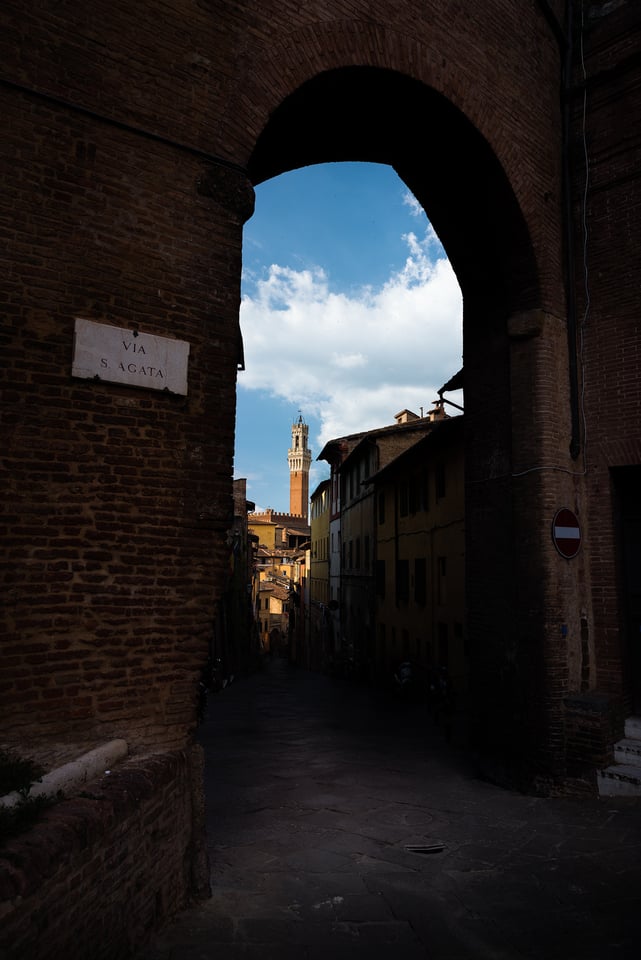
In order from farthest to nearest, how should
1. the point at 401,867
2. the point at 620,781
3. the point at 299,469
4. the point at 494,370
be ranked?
the point at 299,469 → the point at 494,370 → the point at 620,781 → the point at 401,867

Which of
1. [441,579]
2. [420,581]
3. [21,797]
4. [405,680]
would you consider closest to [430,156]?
[21,797]

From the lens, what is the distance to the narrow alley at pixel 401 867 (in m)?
3.94

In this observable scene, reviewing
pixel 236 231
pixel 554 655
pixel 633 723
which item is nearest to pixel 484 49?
pixel 236 231

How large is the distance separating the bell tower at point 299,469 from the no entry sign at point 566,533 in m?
81.8

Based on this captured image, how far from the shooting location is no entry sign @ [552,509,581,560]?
7434 mm

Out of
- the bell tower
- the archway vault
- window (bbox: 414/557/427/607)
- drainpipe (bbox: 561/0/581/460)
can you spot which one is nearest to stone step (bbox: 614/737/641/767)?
drainpipe (bbox: 561/0/581/460)

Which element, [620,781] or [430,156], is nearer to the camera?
[620,781]

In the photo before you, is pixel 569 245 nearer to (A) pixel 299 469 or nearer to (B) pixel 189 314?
(B) pixel 189 314

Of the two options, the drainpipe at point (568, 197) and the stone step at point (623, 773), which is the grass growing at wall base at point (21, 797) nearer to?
the stone step at point (623, 773)

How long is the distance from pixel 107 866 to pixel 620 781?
5.55 meters

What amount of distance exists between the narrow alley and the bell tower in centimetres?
8179

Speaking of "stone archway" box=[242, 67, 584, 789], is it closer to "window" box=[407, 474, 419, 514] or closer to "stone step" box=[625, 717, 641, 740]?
"stone step" box=[625, 717, 641, 740]

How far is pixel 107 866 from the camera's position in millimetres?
3361

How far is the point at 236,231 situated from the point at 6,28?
6.30ft
